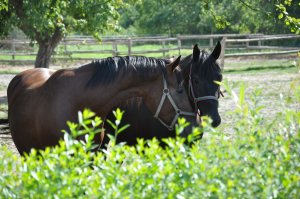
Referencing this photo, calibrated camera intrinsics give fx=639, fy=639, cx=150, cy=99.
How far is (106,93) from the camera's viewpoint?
17.9 ft

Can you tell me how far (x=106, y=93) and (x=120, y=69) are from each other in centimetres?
24

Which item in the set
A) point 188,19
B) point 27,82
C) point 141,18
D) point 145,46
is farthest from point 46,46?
point 141,18

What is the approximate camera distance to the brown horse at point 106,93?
214 inches

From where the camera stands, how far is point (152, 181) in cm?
275

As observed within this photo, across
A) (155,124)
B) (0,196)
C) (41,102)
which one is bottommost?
(155,124)

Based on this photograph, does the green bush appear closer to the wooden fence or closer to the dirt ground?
the dirt ground

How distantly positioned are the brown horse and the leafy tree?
7.62 m

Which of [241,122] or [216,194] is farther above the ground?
[241,122]

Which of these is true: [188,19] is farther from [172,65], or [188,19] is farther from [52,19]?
[172,65]

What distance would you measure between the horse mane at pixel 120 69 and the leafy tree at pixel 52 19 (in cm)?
764

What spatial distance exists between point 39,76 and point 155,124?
1.23 meters

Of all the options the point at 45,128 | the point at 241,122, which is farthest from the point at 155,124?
the point at 241,122

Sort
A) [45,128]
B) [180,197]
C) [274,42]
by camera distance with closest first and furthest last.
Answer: [180,197]
[45,128]
[274,42]

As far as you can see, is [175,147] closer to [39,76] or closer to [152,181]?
[152,181]
